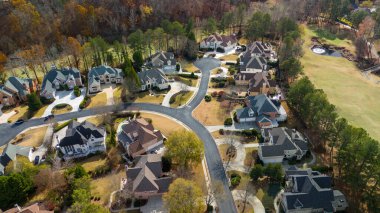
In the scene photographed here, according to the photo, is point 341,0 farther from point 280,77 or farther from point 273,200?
point 273,200

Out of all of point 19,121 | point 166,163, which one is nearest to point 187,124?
point 166,163

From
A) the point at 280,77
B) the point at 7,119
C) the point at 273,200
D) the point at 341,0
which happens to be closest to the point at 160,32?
the point at 280,77

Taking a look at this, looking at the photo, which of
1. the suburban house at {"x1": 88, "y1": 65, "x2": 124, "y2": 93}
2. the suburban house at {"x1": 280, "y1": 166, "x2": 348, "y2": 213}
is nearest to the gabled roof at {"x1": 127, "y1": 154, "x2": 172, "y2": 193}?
the suburban house at {"x1": 280, "y1": 166, "x2": 348, "y2": 213}

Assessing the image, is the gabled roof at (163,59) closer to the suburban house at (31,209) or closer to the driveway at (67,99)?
the driveway at (67,99)

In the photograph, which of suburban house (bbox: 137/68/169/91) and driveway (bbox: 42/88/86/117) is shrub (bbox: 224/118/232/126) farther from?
driveway (bbox: 42/88/86/117)

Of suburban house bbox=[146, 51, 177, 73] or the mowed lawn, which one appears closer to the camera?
the mowed lawn

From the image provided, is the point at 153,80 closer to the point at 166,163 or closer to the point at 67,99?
the point at 67,99

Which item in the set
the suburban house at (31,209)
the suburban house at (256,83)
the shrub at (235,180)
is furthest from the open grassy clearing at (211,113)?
the suburban house at (31,209)
